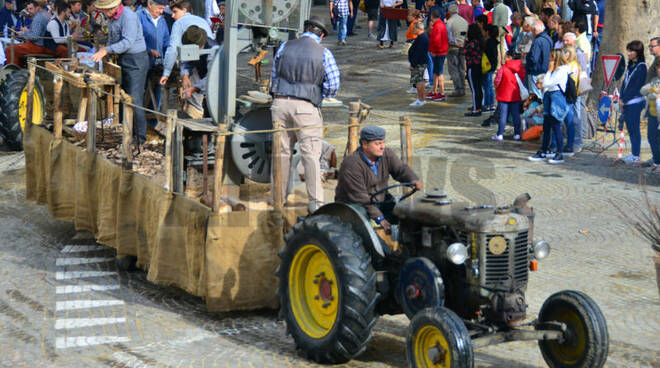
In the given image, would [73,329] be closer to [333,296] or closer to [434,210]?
[333,296]

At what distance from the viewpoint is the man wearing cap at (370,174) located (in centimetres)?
739

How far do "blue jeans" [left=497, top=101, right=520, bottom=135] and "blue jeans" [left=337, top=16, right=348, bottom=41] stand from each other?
11419 mm

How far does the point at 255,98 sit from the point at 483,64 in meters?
8.28

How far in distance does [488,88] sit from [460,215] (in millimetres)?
11177

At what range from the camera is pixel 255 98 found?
375 inches

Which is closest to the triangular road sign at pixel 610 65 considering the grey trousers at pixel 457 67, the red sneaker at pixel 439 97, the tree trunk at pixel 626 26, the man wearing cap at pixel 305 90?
the tree trunk at pixel 626 26

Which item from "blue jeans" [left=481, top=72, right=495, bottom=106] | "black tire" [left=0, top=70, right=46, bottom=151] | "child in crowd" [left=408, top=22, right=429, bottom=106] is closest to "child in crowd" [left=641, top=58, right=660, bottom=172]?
"blue jeans" [left=481, top=72, right=495, bottom=106]

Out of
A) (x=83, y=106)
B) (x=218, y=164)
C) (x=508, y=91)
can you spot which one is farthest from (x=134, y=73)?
(x=508, y=91)

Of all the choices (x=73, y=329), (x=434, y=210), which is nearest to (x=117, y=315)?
(x=73, y=329)

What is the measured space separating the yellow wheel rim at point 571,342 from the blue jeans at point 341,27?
20.5 meters

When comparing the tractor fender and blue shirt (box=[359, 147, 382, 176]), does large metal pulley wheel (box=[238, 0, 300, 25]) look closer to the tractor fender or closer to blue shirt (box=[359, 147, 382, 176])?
blue shirt (box=[359, 147, 382, 176])

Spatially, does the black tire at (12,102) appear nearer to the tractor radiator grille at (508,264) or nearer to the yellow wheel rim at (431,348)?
the yellow wheel rim at (431,348)

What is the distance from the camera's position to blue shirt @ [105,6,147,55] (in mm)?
11516

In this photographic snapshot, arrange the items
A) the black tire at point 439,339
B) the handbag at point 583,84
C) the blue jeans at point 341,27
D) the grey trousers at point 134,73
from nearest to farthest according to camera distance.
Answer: the black tire at point 439,339, the grey trousers at point 134,73, the handbag at point 583,84, the blue jeans at point 341,27
